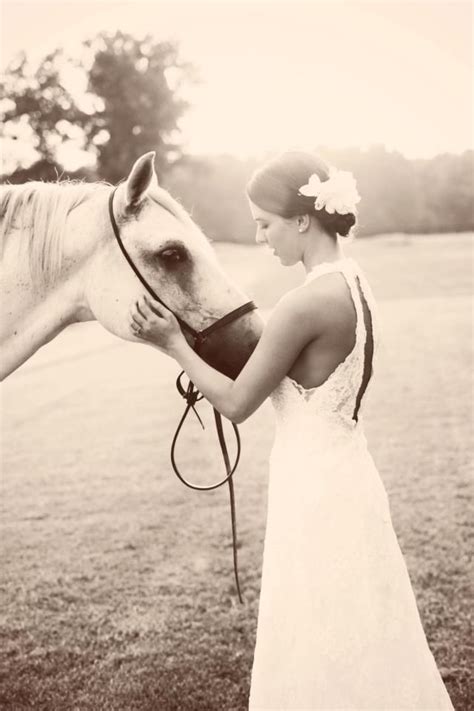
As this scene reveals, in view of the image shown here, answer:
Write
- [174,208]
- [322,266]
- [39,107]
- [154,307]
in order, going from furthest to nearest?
[39,107] → [174,208] → [154,307] → [322,266]

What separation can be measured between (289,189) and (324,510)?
1035 mm

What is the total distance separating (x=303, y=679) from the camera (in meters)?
2.26

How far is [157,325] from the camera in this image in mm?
2518

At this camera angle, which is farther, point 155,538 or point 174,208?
point 155,538

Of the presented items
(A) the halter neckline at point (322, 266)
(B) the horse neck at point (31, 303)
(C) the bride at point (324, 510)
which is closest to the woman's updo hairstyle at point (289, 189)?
(C) the bride at point (324, 510)

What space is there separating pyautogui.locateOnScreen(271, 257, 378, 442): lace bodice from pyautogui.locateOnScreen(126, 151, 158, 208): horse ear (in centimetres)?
67

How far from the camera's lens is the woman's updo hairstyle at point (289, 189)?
2.38m

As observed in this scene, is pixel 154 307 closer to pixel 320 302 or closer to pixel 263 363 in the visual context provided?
pixel 263 363

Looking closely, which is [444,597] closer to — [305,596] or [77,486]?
[305,596]

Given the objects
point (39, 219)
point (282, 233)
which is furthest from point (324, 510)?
point (39, 219)

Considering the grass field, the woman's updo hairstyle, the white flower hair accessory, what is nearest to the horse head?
the woman's updo hairstyle

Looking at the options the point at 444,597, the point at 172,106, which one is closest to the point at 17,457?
the point at 444,597

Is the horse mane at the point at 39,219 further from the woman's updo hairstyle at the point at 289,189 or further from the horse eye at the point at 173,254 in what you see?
the woman's updo hairstyle at the point at 289,189

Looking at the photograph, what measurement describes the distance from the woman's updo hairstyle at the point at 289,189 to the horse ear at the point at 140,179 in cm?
35
